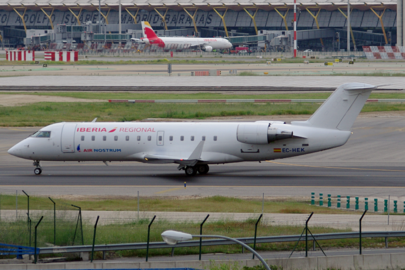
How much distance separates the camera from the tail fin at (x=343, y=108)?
35.6m

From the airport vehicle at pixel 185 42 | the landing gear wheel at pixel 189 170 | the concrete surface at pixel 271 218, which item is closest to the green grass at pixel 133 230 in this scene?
the concrete surface at pixel 271 218

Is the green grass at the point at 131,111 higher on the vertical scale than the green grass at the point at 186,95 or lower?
lower

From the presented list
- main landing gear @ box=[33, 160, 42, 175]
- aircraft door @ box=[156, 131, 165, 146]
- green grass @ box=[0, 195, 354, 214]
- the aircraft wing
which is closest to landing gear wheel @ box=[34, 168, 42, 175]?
main landing gear @ box=[33, 160, 42, 175]

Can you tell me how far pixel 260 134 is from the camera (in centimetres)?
3544

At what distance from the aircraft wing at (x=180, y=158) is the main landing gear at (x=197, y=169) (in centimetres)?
106

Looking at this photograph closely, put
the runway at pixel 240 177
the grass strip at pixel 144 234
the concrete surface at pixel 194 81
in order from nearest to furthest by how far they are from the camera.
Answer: the grass strip at pixel 144 234, the runway at pixel 240 177, the concrete surface at pixel 194 81

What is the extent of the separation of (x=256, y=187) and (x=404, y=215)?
9.67 meters

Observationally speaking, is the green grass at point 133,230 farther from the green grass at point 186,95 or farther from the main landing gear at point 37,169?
the green grass at point 186,95

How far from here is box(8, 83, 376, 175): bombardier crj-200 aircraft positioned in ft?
117

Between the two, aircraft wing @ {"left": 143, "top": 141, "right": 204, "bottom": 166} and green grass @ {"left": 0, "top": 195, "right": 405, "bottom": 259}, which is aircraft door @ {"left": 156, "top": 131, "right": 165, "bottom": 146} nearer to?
aircraft wing @ {"left": 143, "top": 141, "right": 204, "bottom": 166}

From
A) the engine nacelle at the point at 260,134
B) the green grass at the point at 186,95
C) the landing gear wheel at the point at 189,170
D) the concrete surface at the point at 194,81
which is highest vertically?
the concrete surface at the point at 194,81

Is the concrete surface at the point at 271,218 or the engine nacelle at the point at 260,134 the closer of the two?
the concrete surface at the point at 271,218

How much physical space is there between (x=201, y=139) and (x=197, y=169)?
2264mm

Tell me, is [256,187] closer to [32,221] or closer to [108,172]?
[108,172]
